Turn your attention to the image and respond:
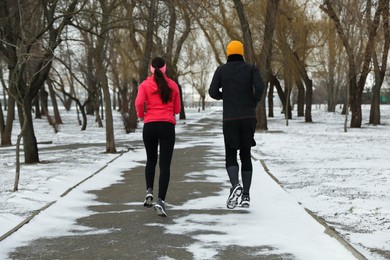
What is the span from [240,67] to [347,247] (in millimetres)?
2569

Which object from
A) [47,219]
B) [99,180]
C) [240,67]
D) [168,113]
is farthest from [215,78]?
[99,180]

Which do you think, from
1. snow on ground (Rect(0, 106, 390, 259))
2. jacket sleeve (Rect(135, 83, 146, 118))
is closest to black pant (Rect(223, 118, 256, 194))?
snow on ground (Rect(0, 106, 390, 259))

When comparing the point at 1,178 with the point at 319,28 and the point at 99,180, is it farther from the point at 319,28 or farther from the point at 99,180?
the point at 319,28

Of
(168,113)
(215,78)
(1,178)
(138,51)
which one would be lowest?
(1,178)

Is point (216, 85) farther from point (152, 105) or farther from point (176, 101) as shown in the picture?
point (152, 105)

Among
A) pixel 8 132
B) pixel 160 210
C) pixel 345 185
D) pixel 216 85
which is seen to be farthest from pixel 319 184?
pixel 8 132

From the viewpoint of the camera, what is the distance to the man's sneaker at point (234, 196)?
574 cm

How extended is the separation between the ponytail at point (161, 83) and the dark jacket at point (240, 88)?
709 millimetres

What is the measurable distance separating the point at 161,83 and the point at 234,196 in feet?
5.43

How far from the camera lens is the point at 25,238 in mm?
4656

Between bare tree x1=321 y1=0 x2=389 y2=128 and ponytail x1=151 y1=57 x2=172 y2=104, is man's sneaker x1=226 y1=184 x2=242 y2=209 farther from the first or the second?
bare tree x1=321 y1=0 x2=389 y2=128

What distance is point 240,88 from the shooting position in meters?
5.75

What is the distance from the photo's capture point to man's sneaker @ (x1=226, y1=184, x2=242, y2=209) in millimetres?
5738

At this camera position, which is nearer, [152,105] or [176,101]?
[152,105]
